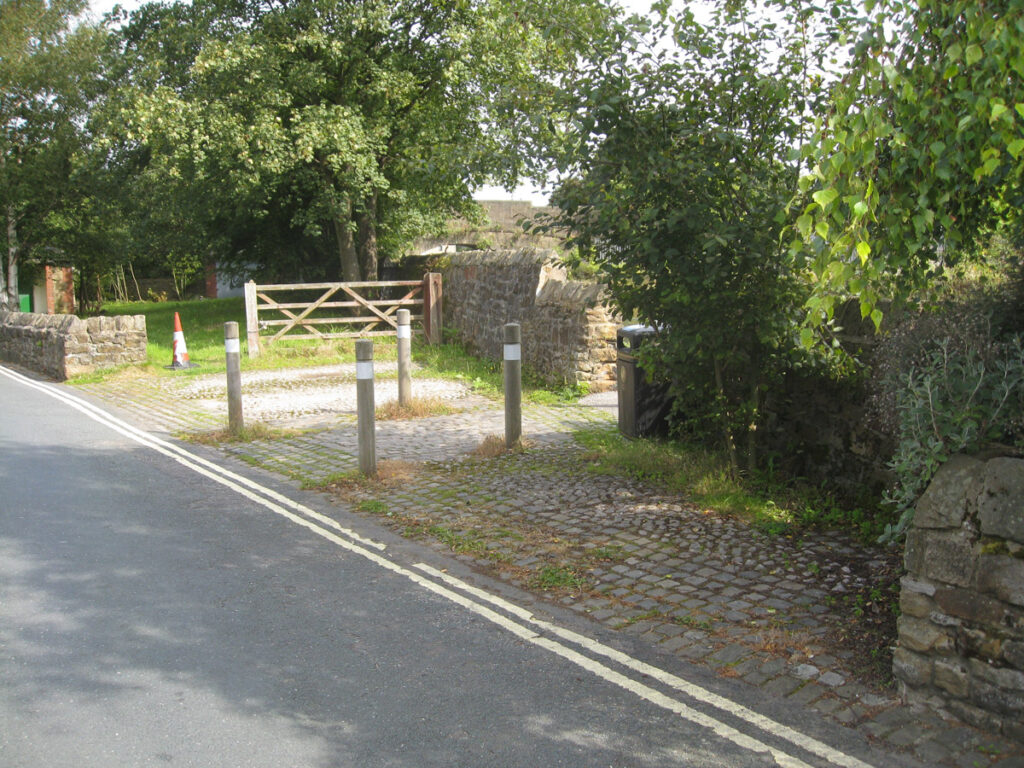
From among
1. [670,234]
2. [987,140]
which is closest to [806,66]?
[670,234]

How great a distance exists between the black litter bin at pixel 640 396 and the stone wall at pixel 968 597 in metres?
5.11

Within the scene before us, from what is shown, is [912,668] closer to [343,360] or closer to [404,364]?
[404,364]

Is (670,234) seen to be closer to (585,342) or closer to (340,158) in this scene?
(585,342)

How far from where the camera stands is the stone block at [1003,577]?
144 inches

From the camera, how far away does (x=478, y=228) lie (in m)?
30.0

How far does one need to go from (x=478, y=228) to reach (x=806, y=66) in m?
23.9

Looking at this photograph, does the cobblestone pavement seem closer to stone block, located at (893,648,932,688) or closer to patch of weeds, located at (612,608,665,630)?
patch of weeds, located at (612,608,665,630)

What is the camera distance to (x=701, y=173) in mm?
6289

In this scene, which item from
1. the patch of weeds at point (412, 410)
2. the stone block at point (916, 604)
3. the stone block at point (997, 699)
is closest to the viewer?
the stone block at point (997, 699)

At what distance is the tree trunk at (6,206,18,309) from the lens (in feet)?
106

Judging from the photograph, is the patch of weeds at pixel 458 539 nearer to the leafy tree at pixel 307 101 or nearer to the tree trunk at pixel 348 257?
the leafy tree at pixel 307 101

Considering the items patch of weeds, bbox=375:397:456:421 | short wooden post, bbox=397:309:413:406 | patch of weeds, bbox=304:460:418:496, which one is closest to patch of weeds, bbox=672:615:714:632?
patch of weeds, bbox=304:460:418:496

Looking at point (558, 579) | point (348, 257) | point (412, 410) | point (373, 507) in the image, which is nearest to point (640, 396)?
point (373, 507)

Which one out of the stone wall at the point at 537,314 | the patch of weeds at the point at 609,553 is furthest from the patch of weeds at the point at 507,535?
the stone wall at the point at 537,314
